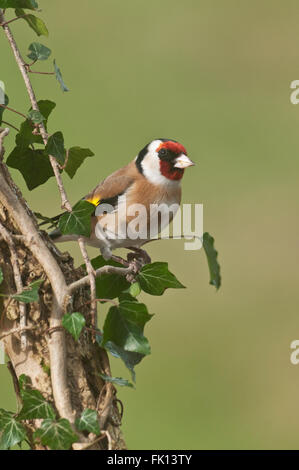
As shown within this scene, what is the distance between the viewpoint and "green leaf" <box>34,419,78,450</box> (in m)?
0.73

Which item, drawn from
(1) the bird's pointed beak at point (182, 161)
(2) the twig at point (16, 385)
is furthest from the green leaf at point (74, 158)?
(1) the bird's pointed beak at point (182, 161)

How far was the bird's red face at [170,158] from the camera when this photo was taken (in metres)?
1.33

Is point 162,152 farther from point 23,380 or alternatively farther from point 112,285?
point 23,380

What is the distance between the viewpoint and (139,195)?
4.41ft

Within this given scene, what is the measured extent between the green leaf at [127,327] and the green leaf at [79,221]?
11 centimetres

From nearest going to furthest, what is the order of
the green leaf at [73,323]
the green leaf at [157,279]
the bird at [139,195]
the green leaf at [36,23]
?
the green leaf at [73,323], the green leaf at [157,279], the green leaf at [36,23], the bird at [139,195]

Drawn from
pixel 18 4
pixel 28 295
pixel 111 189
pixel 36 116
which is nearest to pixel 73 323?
pixel 28 295

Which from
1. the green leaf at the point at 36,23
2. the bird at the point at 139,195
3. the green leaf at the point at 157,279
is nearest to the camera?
the green leaf at the point at 157,279

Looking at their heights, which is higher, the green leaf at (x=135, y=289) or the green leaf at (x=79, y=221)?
the green leaf at (x=79, y=221)

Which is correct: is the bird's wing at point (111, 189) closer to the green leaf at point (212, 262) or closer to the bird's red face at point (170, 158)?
the bird's red face at point (170, 158)

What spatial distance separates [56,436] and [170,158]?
72 centimetres

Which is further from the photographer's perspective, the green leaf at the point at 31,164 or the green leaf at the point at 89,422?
the green leaf at the point at 31,164

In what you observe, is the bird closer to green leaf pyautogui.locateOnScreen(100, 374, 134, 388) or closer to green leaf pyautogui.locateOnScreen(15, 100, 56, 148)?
green leaf pyautogui.locateOnScreen(15, 100, 56, 148)
